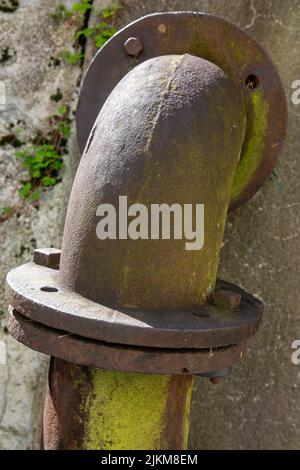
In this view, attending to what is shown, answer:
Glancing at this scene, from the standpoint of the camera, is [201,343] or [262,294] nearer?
[201,343]

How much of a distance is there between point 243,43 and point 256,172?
325 mm

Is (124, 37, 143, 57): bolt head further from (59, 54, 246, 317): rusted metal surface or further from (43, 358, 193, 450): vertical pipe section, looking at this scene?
(43, 358, 193, 450): vertical pipe section

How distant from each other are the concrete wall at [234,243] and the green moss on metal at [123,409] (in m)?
0.53

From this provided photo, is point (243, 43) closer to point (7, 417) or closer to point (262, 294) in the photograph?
point (262, 294)

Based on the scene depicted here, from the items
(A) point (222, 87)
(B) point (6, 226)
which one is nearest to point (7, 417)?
(B) point (6, 226)

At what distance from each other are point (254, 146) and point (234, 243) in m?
0.30

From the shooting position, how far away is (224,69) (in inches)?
47.5

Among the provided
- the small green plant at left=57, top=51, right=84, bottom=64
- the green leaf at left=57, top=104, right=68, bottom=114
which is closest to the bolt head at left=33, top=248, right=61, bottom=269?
the green leaf at left=57, top=104, right=68, bottom=114

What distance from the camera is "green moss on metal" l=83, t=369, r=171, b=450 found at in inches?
37.3

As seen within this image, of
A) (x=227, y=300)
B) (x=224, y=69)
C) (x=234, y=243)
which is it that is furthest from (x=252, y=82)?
(x=227, y=300)

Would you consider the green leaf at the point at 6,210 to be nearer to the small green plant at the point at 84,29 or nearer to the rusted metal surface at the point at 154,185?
the small green plant at the point at 84,29

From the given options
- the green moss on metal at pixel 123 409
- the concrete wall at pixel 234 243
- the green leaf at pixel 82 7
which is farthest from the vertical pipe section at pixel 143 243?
the green leaf at pixel 82 7

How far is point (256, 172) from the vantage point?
1.30 m

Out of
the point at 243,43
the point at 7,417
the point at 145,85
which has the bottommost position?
the point at 7,417
